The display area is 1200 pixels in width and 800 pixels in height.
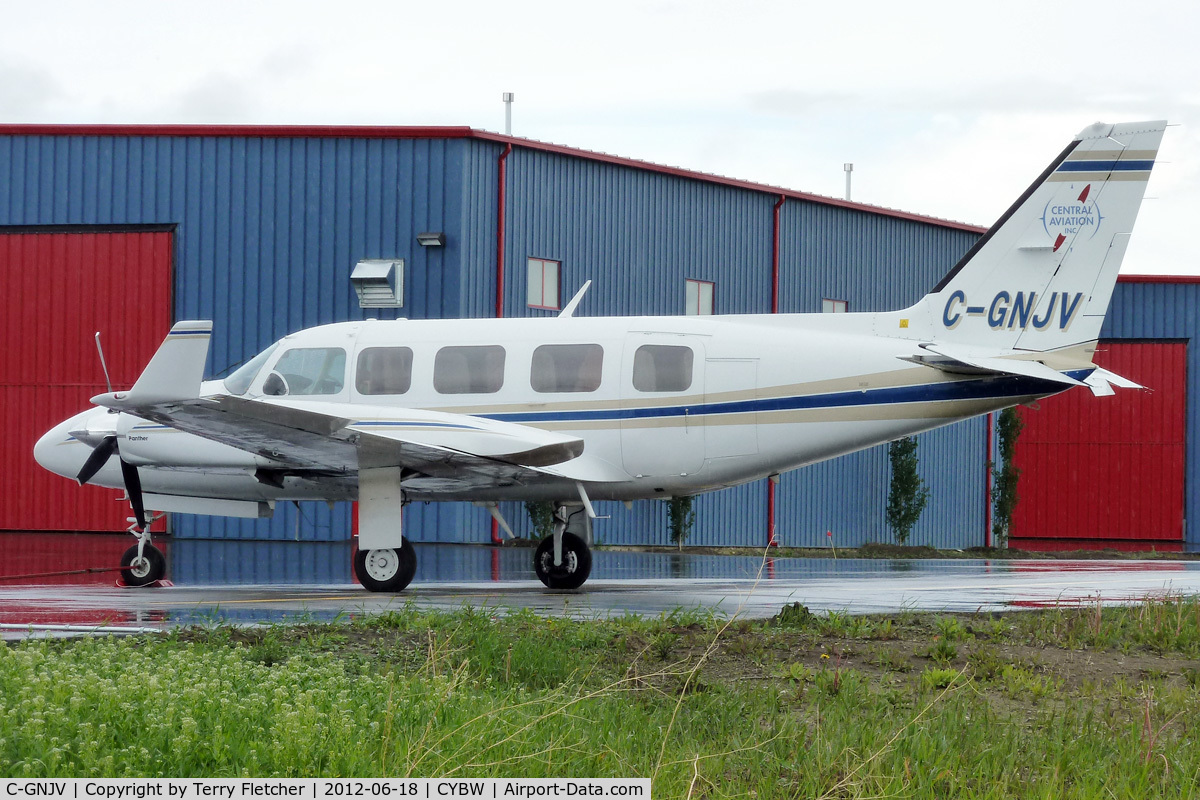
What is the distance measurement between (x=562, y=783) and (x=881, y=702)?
2478 millimetres

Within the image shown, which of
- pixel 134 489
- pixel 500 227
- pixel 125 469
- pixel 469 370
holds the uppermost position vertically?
pixel 500 227

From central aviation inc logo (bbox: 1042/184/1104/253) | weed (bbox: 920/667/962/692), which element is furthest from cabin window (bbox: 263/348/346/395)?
weed (bbox: 920/667/962/692)

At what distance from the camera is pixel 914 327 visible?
42.8ft

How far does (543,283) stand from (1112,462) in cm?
1909

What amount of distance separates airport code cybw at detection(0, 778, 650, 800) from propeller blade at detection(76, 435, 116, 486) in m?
10.5

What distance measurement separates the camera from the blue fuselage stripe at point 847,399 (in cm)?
1229

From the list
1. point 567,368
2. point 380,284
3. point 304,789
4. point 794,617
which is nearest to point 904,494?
point 380,284

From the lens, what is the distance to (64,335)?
2577cm

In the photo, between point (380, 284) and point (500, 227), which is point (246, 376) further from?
point (500, 227)

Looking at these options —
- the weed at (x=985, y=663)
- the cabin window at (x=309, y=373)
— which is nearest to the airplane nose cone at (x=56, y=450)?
the cabin window at (x=309, y=373)

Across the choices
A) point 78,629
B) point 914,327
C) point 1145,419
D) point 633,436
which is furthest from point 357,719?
point 1145,419

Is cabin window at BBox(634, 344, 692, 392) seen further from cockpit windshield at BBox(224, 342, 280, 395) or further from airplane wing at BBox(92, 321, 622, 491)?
cockpit windshield at BBox(224, 342, 280, 395)

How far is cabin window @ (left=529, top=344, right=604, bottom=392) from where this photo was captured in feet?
42.5

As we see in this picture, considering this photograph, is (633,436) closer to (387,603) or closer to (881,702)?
(387,603)
